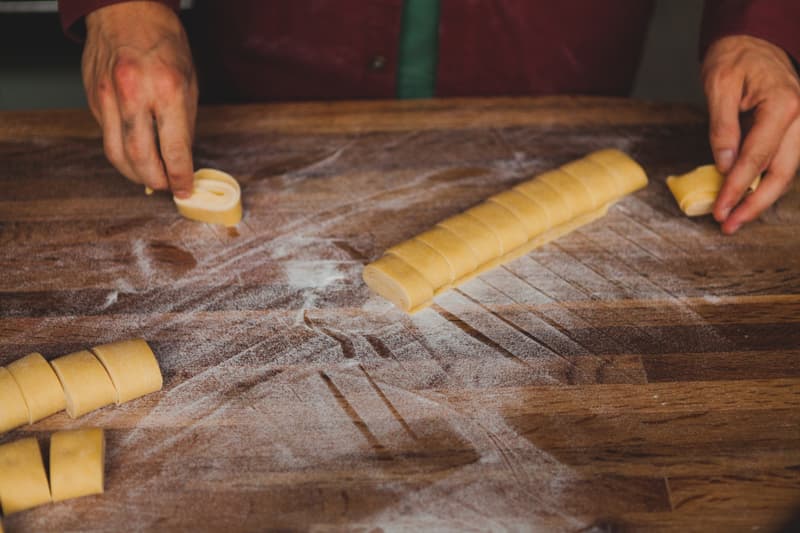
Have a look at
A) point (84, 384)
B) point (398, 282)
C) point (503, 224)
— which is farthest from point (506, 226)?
point (84, 384)

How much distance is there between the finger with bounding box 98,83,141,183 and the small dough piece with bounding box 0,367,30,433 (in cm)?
66

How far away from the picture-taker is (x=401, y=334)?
2.07 m

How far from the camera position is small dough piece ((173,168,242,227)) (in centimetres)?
230

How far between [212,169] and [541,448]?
4.32 feet

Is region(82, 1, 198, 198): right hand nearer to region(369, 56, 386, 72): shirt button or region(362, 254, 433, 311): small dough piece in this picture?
region(362, 254, 433, 311): small dough piece

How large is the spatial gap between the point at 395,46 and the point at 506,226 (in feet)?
2.84

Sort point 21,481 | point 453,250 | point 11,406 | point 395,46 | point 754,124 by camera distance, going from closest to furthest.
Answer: point 21,481
point 11,406
point 453,250
point 754,124
point 395,46

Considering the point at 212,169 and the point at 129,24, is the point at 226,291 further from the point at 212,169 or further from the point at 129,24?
the point at 129,24

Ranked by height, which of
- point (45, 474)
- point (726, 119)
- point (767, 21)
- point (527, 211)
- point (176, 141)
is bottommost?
point (45, 474)

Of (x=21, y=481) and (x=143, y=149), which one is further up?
(x=143, y=149)

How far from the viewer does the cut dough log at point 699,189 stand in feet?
7.76

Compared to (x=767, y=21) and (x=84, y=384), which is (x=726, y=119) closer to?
(x=767, y=21)

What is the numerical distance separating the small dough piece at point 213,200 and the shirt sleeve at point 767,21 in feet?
5.18

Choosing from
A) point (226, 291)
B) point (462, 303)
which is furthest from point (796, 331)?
point (226, 291)
